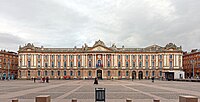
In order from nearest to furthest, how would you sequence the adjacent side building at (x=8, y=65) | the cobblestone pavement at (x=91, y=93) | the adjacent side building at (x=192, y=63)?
1. the cobblestone pavement at (x=91, y=93)
2. the adjacent side building at (x=8, y=65)
3. the adjacent side building at (x=192, y=63)

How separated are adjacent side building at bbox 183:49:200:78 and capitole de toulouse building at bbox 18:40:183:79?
24.3ft

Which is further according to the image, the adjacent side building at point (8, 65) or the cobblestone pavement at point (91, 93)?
the adjacent side building at point (8, 65)

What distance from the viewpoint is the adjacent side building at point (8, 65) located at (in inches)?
4332

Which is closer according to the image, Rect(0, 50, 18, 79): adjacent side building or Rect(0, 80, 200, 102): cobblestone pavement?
Rect(0, 80, 200, 102): cobblestone pavement

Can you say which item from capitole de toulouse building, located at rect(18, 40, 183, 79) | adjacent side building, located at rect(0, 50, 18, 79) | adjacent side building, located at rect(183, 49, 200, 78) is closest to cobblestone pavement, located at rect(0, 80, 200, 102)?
adjacent side building, located at rect(0, 50, 18, 79)

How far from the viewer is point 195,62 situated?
116m

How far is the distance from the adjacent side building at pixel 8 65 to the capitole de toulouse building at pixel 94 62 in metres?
5.33

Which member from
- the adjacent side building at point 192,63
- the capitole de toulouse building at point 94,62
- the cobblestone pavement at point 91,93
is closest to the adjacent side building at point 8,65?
the capitole de toulouse building at point 94,62

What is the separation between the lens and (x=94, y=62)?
4540 inches

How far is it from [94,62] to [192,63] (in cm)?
4278

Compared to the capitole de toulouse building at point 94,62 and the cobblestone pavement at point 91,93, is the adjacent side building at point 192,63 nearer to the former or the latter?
the capitole de toulouse building at point 94,62

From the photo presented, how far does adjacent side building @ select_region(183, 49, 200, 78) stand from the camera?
114 meters

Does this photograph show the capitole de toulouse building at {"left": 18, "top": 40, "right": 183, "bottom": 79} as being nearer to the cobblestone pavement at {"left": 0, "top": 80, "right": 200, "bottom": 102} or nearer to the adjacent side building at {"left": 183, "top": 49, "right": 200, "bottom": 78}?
the adjacent side building at {"left": 183, "top": 49, "right": 200, "bottom": 78}

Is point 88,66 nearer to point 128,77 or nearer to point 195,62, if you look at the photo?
point 128,77
